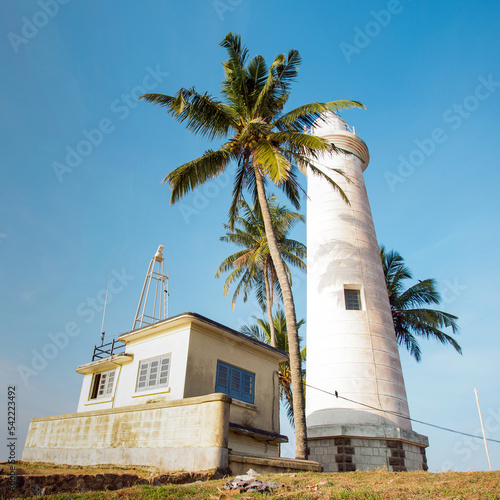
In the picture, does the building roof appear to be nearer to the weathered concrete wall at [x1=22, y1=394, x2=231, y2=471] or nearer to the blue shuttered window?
the blue shuttered window

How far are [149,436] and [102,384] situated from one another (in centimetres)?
737

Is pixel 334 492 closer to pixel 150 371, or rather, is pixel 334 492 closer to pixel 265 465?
pixel 265 465

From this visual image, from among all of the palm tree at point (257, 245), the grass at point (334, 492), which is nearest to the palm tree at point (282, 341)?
the palm tree at point (257, 245)

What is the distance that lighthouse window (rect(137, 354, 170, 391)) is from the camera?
548 inches

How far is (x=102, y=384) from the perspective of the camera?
17.3 m

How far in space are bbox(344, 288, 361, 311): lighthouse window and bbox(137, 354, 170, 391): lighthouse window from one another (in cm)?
768

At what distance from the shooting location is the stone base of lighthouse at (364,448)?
14.2 m

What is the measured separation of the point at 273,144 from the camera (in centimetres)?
1620

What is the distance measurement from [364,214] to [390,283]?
896cm

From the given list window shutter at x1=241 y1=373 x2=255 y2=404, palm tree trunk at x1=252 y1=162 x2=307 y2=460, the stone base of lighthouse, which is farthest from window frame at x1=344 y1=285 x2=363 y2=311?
window shutter at x1=241 y1=373 x2=255 y2=404

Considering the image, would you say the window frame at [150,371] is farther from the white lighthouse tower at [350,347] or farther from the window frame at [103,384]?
the white lighthouse tower at [350,347]

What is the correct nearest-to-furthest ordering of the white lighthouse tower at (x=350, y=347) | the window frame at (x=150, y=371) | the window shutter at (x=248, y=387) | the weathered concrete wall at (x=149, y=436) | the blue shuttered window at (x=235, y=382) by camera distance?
the weathered concrete wall at (x=149, y=436) → the window frame at (x=150, y=371) → the blue shuttered window at (x=235, y=382) → the white lighthouse tower at (x=350, y=347) → the window shutter at (x=248, y=387)

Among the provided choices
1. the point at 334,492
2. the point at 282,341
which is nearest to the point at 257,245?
the point at 282,341

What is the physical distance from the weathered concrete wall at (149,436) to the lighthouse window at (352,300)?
9.01 m
